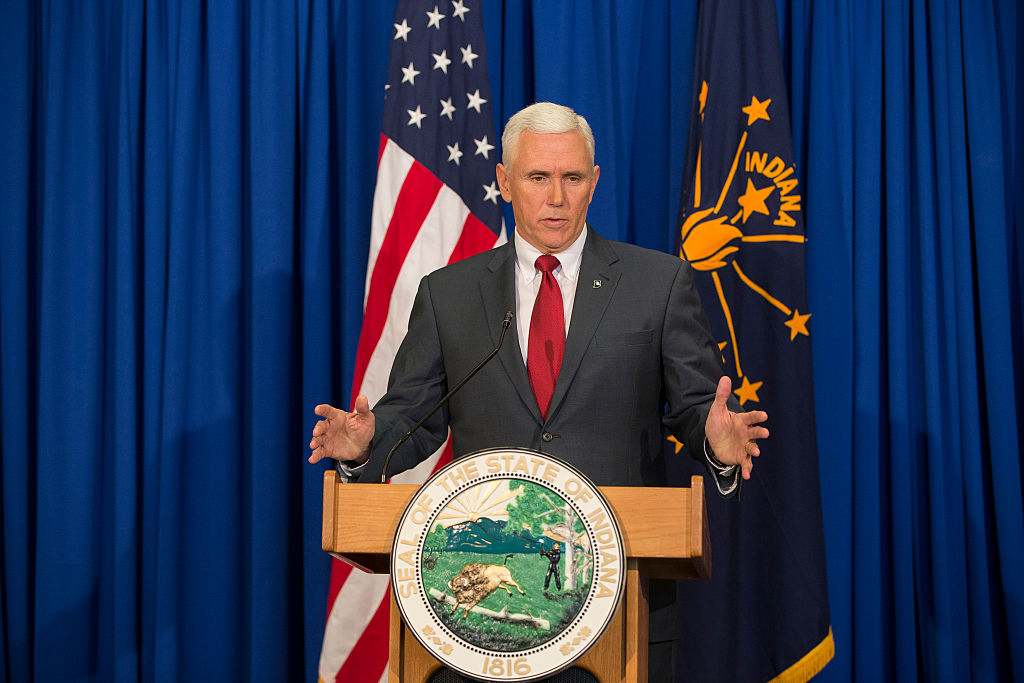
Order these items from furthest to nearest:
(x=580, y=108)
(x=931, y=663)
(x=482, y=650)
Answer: (x=580, y=108) < (x=931, y=663) < (x=482, y=650)

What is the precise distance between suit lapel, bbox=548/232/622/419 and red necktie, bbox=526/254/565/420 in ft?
0.11

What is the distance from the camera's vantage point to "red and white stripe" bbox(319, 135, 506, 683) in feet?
10.0

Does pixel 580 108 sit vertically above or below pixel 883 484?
above

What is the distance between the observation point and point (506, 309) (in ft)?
6.45

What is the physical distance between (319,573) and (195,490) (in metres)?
0.56

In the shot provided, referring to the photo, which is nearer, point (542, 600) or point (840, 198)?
point (542, 600)

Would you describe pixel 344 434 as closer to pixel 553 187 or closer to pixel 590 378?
pixel 590 378

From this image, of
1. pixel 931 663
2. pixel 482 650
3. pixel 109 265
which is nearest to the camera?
pixel 482 650

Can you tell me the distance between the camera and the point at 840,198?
340cm

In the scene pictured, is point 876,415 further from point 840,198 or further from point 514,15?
point 514,15

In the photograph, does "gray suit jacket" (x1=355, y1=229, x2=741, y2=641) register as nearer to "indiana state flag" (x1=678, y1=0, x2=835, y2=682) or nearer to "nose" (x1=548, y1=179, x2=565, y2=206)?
"nose" (x1=548, y1=179, x2=565, y2=206)

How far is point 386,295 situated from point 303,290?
51cm

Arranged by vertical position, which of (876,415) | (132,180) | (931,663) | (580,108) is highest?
(580,108)

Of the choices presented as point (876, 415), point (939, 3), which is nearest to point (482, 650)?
point (876, 415)
